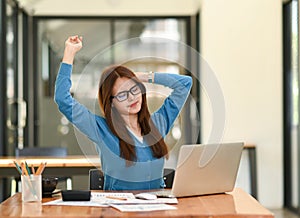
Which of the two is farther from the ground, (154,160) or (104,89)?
(104,89)

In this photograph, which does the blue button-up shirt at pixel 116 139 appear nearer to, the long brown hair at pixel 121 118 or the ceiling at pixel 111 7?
the long brown hair at pixel 121 118

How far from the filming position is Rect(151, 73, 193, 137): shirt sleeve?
9.49ft

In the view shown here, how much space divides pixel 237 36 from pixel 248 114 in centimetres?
78

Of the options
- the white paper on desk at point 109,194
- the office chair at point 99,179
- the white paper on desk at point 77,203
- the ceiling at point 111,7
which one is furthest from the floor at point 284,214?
the white paper on desk at point 77,203

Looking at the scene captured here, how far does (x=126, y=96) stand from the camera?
8.76 feet

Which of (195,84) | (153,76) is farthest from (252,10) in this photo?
(153,76)

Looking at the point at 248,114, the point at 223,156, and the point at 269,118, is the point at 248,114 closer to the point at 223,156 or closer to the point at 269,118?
the point at 269,118

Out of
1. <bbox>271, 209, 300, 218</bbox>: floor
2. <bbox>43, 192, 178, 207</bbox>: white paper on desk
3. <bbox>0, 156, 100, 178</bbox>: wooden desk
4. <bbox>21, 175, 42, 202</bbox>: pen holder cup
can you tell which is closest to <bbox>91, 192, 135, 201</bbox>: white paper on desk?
<bbox>43, 192, 178, 207</bbox>: white paper on desk

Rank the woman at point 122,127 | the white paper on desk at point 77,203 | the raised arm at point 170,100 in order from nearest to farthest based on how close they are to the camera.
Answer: the white paper on desk at point 77,203 < the woman at point 122,127 < the raised arm at point 170,100

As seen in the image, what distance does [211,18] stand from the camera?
6.70 metres

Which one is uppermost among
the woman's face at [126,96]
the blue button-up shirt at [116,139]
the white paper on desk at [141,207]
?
the woman's face at [126,96]

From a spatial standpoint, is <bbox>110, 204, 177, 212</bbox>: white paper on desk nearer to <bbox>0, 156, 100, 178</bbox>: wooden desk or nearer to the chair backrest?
<bbox>0, 156, 100, 178</bbox>: wooden desk

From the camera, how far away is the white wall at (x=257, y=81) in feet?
21.1

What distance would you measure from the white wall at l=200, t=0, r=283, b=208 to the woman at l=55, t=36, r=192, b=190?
373 cm
